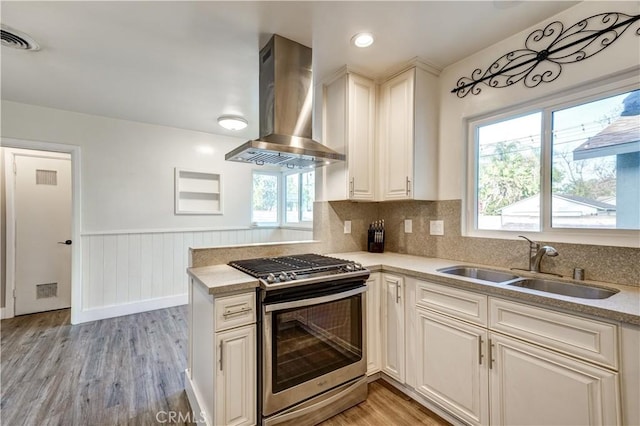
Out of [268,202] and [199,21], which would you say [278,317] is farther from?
[268,202]

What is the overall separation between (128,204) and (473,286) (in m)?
4.02

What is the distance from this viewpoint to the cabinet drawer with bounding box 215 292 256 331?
145 centimetres

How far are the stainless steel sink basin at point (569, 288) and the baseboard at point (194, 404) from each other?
1.96 meters

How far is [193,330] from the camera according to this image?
1.88 m

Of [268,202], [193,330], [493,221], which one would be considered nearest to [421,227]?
[493,221]

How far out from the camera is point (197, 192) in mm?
4293

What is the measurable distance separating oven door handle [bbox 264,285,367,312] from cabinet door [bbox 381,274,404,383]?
252 mm

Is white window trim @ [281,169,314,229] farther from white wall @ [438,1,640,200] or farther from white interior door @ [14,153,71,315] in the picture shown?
white interior door @ [14,153,71,315]

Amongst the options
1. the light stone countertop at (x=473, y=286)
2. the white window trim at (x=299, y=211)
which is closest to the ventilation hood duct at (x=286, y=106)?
the light stone countertop at (x=473, y=286)

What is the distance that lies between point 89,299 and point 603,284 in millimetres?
4783

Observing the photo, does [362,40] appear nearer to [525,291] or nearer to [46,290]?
[525,291]

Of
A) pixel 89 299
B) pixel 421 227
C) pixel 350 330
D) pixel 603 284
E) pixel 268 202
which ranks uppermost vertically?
pixel 268 202

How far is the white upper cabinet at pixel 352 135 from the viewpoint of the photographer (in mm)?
2422

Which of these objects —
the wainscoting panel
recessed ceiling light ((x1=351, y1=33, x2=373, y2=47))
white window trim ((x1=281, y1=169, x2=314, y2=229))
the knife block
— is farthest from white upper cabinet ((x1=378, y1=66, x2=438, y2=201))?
the wainscoting panel
